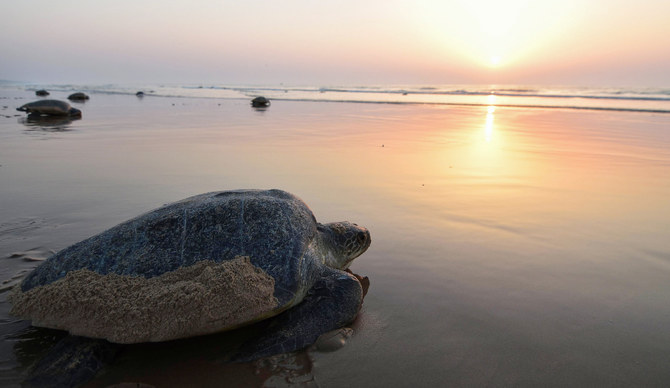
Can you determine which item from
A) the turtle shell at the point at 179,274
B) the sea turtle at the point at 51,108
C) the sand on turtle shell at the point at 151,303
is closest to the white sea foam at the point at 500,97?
the sea turtle at the point at 51,108

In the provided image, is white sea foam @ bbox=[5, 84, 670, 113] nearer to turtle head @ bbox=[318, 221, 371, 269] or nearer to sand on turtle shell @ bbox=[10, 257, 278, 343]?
turtle head @ bbox=[318, 221, 371, 269]

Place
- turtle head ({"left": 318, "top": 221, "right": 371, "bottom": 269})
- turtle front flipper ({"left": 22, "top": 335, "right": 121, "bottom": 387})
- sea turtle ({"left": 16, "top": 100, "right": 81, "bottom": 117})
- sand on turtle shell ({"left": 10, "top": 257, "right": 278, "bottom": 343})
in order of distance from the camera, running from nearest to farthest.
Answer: turtle front flipper ({"left": 22, "top": 335, "right": 121, "bottom": 387}) < sand on turtle shell ({"left": 10, "top": 257, "right": 278, "bottom": 343}) < turtle head ({"left": 318, "top": 221, "right": 371, "bottom": 269}) < sea turtle ({"left": 16, "top": 100, "right": 81, "bottom": 117})

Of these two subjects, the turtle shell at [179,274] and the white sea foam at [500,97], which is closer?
the turtle shell at [179,274]

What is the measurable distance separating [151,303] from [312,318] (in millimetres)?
939

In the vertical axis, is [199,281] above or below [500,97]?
below

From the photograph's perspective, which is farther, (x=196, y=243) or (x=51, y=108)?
(x=51, y=108)

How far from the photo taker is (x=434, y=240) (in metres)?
3.74

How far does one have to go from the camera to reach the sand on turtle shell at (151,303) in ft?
7.06

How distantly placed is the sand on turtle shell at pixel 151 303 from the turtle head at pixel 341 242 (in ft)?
2.52

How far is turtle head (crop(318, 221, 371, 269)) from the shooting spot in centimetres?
310

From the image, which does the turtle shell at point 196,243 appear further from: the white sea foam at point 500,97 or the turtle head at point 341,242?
the white sea foam at point 500,97

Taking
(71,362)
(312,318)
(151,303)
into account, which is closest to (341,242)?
(312,318)

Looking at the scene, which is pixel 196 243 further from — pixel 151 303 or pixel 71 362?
pixel 71 362

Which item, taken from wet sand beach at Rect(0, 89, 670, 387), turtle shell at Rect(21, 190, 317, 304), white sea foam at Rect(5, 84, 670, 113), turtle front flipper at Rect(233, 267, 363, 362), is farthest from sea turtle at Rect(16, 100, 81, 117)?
turtle front flipper at Rect(233, 267, 363, 362)
